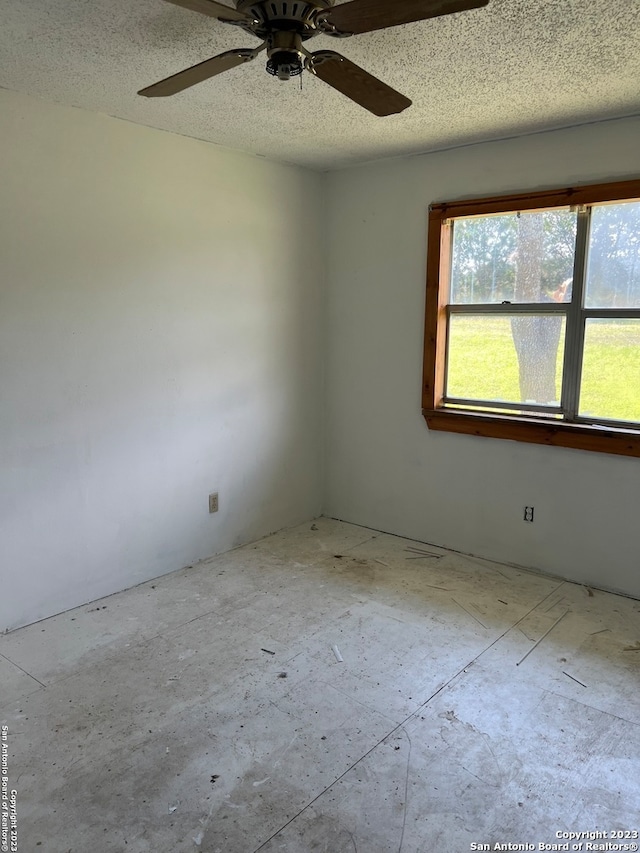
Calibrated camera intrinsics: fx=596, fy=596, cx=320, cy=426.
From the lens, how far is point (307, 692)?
2422mm

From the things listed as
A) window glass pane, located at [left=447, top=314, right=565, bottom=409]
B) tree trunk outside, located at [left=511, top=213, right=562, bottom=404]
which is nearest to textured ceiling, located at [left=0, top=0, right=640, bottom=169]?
tree trunk outside, located at [left=511, top=213, right=562, bottom=404]

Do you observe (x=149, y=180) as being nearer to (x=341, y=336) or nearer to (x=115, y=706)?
(x=341, y=336)

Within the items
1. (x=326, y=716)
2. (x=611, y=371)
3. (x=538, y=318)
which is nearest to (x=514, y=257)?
(x=538, y=318)

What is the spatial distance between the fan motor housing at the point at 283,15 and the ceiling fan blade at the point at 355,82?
0.08m

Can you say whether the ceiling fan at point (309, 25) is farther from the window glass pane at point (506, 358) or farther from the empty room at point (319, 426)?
the window glass pane at point (506, 358)

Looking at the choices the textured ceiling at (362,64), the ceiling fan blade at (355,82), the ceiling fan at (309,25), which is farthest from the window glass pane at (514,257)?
the ceiling fan at (309,25)

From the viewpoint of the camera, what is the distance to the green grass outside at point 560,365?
3.19 metres

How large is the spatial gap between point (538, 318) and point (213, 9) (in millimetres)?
2470

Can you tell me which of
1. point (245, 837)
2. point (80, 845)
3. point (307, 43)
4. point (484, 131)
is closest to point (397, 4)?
point (307, 43)

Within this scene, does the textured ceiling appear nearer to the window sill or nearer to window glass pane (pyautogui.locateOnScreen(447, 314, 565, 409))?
window glass pane (pyautogui.locateOnScreen(447, 314, 565, 409))

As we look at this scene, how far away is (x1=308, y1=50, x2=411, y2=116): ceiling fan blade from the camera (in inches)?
70.7

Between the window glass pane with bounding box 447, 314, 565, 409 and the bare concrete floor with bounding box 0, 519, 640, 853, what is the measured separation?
3.71 feet

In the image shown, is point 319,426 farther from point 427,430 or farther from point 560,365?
point 560,365

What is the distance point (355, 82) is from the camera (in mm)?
1922
